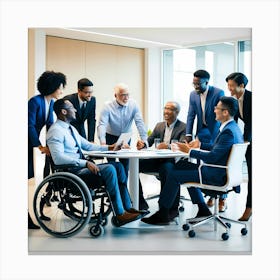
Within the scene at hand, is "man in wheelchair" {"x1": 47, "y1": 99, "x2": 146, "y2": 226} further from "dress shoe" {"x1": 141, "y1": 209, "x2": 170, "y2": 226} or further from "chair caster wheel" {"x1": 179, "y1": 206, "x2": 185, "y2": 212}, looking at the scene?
"chair caster wheel" {"x1": 179, "y1": 206, "x2": 185, "y2": 212}

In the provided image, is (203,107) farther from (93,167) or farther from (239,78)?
(93,167)

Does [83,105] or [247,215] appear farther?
[247,215]

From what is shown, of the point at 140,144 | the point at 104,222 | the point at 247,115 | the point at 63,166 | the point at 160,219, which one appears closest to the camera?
the point at 63,166

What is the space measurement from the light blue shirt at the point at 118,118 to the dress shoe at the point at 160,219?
2.86 feet

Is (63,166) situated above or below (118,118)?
below

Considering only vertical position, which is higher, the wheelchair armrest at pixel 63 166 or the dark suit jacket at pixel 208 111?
the dark suit jacket at pixel 208 111

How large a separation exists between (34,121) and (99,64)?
1331 millimetres

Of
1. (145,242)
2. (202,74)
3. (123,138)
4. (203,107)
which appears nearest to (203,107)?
(203,107)

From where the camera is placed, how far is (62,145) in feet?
18.6

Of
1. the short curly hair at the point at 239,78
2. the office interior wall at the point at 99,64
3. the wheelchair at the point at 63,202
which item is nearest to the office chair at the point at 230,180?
the short curly hair at the point at 239,78

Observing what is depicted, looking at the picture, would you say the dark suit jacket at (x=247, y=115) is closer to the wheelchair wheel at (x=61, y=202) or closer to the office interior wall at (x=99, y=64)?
the office interior wall at (x=99, y=64)

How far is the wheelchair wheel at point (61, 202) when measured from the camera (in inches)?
217

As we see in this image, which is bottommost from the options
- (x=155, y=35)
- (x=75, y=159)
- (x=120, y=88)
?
(x=75, y=159)
